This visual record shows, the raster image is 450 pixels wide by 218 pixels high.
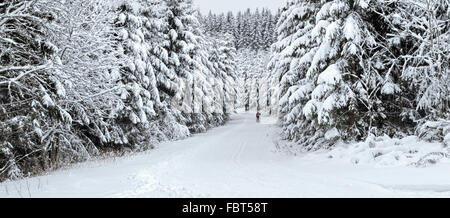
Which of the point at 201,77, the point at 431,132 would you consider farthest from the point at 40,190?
the point at 201,77

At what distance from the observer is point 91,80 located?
12.9 meters

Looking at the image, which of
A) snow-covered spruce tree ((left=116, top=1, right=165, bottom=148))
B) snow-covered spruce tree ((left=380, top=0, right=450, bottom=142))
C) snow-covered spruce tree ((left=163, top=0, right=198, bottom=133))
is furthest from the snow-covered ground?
snow-covered spruce tree ((left=163, top=0, right=198, bottom=133))

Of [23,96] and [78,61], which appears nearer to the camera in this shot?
[23,96]

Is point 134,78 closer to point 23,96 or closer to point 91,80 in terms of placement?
point 91,80

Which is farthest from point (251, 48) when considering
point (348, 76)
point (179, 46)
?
point (348, 76)

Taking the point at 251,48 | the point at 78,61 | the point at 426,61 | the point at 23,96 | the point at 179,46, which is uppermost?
the point at 251,48

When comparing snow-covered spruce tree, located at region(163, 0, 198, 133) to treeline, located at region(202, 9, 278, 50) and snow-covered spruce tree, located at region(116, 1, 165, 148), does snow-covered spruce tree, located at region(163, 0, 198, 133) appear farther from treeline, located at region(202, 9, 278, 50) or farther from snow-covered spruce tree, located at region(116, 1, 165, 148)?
treeline, located at region(202, 9, 278, 50)

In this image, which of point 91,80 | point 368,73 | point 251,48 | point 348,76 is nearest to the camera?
point 368,73

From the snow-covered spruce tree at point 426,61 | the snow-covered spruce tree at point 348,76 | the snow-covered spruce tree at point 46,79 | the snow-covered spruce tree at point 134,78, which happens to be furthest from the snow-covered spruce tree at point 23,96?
the snow-covered spruce tree at point 426,61

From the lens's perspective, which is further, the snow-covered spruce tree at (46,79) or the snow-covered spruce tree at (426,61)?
the snow-covered spruce tree at (426,61)

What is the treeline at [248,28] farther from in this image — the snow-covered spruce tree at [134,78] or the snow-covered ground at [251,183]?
the snow-covered ground at [251,183]

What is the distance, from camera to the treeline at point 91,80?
29.0 feet

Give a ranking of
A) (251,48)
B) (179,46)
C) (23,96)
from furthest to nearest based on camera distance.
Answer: (251,48) → (179,46) → (23,96)
